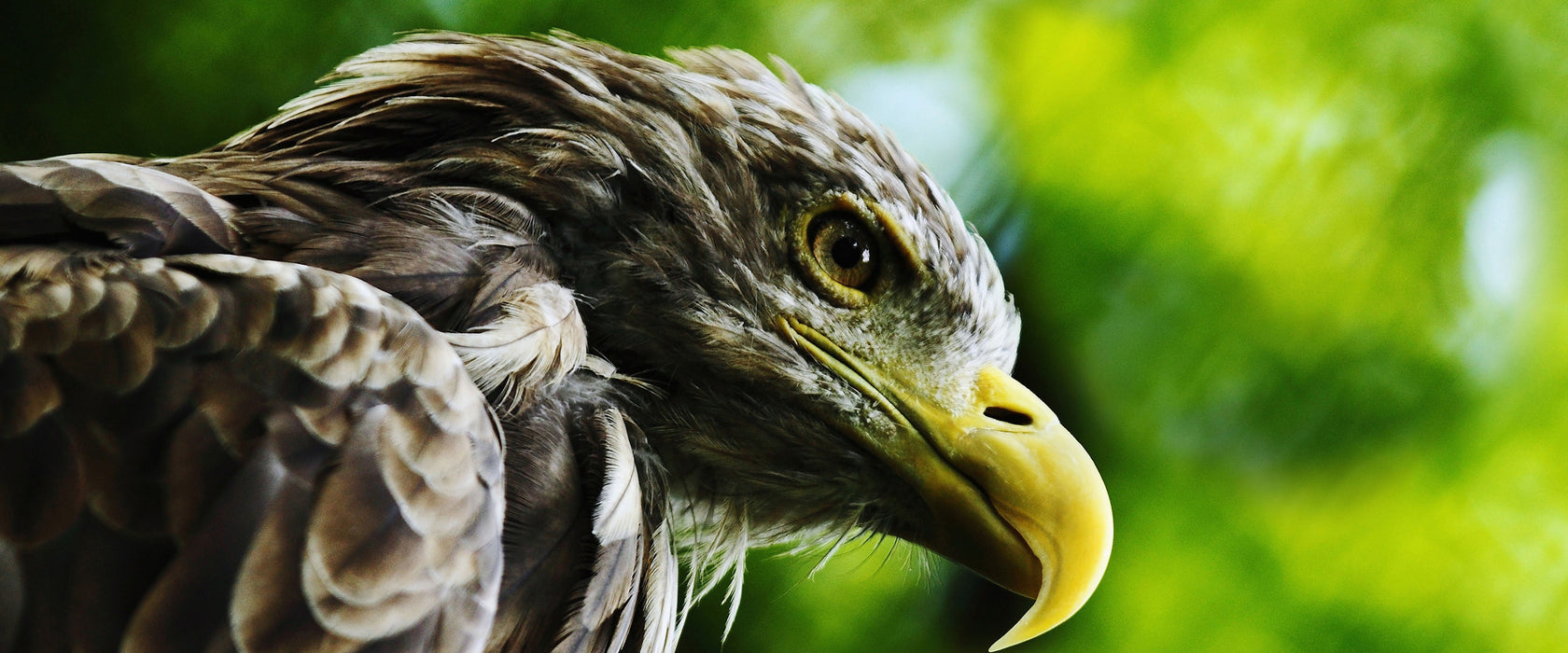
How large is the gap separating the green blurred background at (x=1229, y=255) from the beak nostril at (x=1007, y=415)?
0.33 meters

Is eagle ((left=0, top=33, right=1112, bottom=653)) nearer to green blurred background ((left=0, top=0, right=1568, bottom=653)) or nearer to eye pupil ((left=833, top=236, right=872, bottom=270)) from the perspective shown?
eye pupil ((left=833, top=236, right=872, bottom=270))

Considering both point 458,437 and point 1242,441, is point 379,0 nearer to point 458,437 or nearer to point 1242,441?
point 458,437

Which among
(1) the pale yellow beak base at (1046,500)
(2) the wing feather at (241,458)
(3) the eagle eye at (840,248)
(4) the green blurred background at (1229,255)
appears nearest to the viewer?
(2) the wing feather at (241,458)

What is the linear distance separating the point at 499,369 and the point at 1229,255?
0.93m

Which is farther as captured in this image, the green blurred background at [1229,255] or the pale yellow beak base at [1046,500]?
the green blurred background at [1229,255]

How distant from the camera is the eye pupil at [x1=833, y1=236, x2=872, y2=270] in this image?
0.99 meters

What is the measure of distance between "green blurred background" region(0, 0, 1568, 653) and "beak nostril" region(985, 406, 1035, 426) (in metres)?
0.33

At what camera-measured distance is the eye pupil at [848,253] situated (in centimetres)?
99

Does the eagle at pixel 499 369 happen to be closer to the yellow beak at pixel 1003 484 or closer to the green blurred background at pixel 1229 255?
the yellow beak at pixel 1003 484

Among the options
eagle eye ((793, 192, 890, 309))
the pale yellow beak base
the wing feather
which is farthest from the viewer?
eagle eye ((793, 192, 890, 309))

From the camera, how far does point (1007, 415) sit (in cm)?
98

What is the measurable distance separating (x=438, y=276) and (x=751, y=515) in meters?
0.38

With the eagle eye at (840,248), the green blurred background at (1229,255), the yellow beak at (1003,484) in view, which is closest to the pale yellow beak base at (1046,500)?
the yellow beak at (1003,484)

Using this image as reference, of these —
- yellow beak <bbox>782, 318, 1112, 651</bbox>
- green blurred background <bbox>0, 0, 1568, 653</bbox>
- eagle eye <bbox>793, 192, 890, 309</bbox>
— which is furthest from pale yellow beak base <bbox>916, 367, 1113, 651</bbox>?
green blurred background <bbox>0, 0, 1568, 653</bbox>
